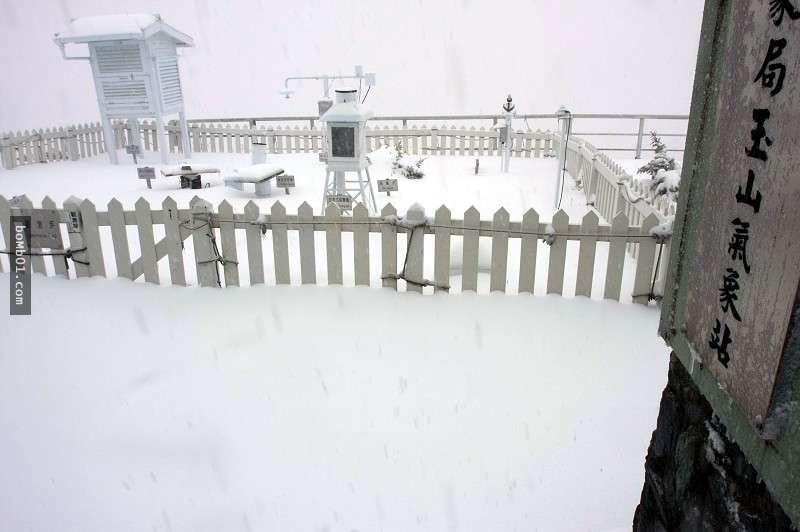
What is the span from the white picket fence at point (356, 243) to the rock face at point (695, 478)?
2991 millimetres

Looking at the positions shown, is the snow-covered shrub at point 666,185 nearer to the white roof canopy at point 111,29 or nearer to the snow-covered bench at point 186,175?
the snow-covered bench at point 186,175

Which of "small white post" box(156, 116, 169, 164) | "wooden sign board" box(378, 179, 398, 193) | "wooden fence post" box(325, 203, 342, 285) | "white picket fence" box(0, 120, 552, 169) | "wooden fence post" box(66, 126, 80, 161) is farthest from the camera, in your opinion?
"wooden fence post" box(66, 126, 80, 161)

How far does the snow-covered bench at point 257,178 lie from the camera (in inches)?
381

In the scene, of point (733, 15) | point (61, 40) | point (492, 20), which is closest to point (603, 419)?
point (733, 15)

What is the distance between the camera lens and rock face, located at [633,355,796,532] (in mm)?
1422

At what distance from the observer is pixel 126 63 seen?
43.4 feet

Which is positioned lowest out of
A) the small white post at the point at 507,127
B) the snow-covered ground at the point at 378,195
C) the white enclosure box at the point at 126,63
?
the snow-covered ground at the point at 378,195

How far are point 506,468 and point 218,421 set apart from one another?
183cm

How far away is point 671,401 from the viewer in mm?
1955

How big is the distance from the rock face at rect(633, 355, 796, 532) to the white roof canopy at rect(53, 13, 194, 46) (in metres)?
13.9

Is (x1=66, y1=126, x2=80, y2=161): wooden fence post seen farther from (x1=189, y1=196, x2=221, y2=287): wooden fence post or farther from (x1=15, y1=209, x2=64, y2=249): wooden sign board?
(x1=189, y1=196, x2=221, y2=287): wooden fence post

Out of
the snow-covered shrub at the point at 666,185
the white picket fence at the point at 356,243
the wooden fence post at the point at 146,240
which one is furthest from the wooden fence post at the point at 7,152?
the snow-covered shrub at the point at 666,185

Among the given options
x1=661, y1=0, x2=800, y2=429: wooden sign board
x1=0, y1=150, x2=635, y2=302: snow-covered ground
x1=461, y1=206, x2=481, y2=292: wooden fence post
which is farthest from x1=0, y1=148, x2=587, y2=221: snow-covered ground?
x1=661, y1=0, x2=800, y2=429: wooden sign board

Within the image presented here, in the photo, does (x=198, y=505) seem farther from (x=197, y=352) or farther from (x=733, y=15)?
(x=733, y=15)
